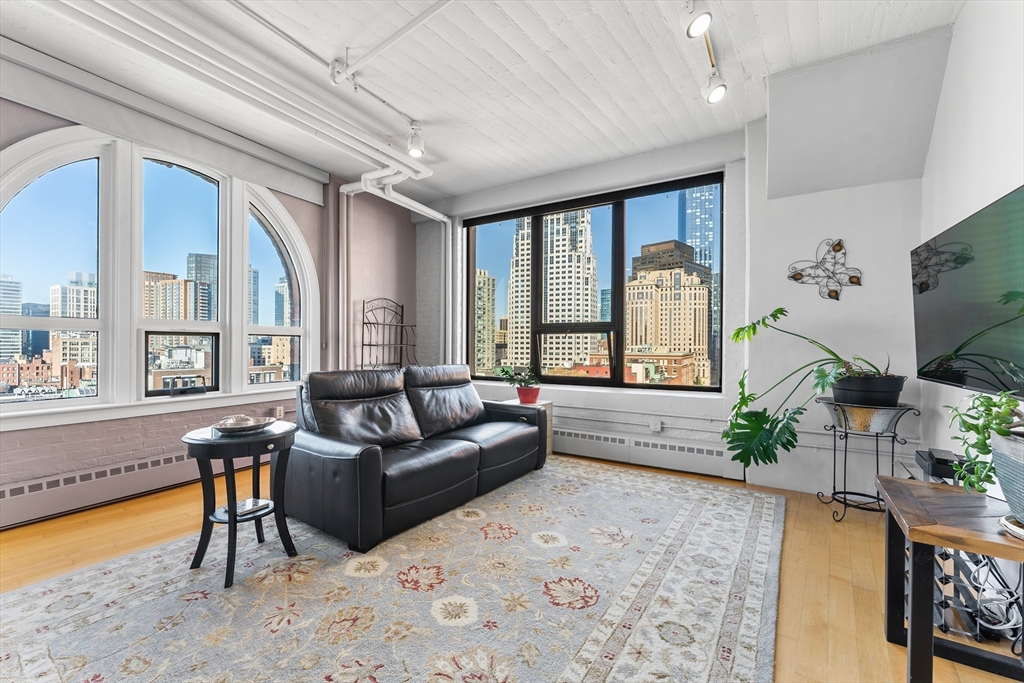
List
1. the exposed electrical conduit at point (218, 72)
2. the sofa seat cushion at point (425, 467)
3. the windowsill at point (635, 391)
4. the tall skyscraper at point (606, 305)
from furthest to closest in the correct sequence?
the tall skyscraper at point (606, 305)
the windowsill at point (635, 391)
the sofa seat cushion at point (425, 467)
the exposed electrical conduit at point (218, 72)

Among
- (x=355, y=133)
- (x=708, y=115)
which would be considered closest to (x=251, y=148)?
(x=355, y=133)

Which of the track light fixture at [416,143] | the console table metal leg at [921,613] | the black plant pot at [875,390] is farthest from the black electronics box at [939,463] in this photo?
the track light fixture at [416,143]

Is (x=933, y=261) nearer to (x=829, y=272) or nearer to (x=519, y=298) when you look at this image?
(x=829, y=272)

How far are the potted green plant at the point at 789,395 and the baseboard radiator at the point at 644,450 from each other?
1.41 feet

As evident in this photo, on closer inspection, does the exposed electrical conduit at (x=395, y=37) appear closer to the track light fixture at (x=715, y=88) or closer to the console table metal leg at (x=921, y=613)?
the track light fixture at (x=715, y=88)

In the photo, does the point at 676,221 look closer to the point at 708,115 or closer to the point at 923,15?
the point at 708,115


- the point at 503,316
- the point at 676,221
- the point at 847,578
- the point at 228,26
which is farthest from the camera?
the point at 503,316

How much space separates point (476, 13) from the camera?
2.33 m

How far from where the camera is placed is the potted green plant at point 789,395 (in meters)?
2.69

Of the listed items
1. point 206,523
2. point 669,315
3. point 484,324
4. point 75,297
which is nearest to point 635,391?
point 669,315

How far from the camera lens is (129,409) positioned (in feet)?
10.1

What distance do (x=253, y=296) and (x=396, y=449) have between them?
2134 millimetres

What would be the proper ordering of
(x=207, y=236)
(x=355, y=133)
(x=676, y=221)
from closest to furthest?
(x=355, y=133)
(x=207, y=236)
(x=676, y=221)

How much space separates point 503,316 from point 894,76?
12.0ft
